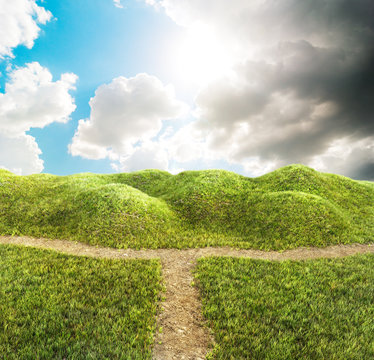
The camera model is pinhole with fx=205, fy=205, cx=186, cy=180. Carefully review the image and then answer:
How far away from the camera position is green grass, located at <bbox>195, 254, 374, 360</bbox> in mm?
6535

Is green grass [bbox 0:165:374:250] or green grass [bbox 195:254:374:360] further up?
green grass [bbox 0:165:374:250]

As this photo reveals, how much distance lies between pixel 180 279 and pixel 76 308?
16.7 ft

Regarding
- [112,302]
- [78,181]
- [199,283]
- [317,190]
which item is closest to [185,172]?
[78,181]

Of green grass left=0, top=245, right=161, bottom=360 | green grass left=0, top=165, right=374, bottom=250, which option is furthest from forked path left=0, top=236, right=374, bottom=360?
green grass left=0, top=165, right=374, bottom=250

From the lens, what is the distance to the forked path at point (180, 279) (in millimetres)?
6548

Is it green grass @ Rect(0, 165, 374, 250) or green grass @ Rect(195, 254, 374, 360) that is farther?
green grass @ Rect(0, 165, 374, 250)

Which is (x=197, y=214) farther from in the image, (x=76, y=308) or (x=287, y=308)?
(x=76, y=308)

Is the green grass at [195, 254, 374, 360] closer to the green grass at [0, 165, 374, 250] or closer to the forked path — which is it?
the forked path

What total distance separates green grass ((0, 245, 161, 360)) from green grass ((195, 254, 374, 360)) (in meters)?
2.62

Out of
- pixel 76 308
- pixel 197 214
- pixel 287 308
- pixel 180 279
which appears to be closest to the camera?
pixel 76 308

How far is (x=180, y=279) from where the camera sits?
11.0 meters

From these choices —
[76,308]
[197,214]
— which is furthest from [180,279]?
[197,214]

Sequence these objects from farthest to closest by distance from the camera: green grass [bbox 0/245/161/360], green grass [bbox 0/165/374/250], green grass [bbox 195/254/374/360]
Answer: green grass [bbox 0/165/374/250] → green grass [bbox 195/254/374/360] → green grass [bbox 0/245/161/360]

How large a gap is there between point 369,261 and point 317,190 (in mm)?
15241
